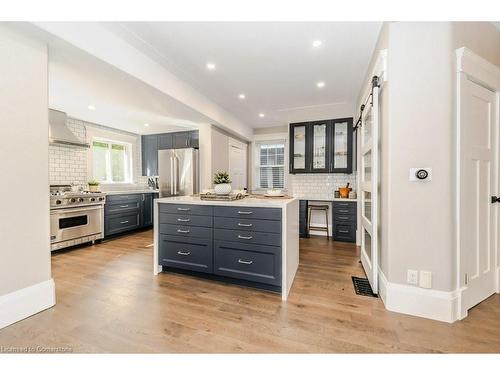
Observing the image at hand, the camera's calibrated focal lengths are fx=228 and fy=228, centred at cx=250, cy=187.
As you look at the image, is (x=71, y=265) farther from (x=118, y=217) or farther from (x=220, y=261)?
(x=220, y=261)

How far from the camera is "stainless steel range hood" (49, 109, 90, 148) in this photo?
3889 millimetres

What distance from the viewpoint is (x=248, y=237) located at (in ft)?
7.38

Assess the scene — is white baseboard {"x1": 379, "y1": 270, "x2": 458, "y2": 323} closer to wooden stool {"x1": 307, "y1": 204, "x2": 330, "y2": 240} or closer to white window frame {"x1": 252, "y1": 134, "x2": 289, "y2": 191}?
wooden stool {"x1": 307, "y1": 204, "x2": 330, "y2": 240}

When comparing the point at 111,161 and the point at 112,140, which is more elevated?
the point at 112,140

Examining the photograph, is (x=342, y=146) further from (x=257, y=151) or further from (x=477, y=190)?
(x=477, y=190)

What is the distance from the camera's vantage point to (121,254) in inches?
136

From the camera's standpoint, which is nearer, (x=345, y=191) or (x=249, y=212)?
(x=249, y=212)

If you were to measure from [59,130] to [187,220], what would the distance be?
3370 millimetres

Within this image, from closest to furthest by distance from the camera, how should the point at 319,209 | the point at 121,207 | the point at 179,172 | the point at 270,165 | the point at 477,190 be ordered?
the point at 477,190 → the point at 319,209 → the point at 121,207 → the point at 179,172 → the point at 270,165

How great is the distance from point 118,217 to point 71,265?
1665 millimetres

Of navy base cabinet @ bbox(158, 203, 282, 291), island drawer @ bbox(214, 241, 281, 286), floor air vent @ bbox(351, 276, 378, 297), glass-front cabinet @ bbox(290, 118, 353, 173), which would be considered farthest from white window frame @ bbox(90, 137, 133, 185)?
floor air vent @ bbox(351, 276, 378, 297)

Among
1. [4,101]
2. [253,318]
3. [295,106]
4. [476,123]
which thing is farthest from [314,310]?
[295,106]

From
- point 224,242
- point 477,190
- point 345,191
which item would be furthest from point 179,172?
point 477,190

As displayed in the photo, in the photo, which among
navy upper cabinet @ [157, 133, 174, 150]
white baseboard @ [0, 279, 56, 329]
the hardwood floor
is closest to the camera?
the hardwood floor
